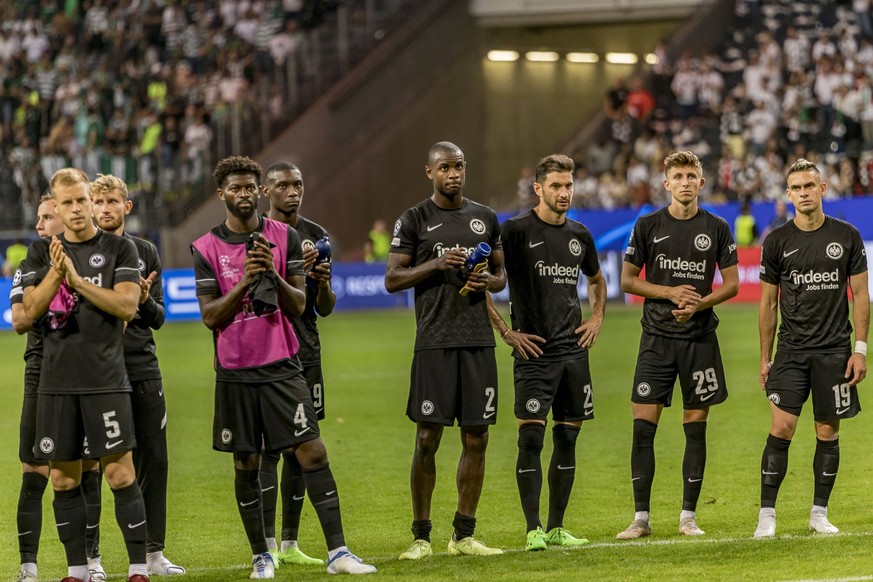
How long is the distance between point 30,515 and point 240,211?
2136mm

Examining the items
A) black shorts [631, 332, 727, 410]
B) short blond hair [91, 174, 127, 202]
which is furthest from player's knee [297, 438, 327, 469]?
black shorts [631, 332, 727, 410]

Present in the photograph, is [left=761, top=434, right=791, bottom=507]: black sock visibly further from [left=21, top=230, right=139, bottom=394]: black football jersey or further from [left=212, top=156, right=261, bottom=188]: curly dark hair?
[left=21, top=230, right=139, bottom=394]: black football jersey

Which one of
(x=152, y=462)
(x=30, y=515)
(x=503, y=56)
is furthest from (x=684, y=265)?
(x=503, y=56)

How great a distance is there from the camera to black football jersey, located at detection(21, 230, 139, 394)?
284 inches

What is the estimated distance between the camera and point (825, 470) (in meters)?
8.52

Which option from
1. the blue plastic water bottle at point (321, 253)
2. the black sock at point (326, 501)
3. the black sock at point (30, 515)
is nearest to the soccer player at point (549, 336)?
the blue plastic water bottle at point (321, 253)

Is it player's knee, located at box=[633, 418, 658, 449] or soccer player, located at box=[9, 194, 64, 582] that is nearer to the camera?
soccer player, located at box=[9, 194, 64, 582]

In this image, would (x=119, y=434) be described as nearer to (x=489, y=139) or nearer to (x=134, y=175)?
(x=134, y=175)

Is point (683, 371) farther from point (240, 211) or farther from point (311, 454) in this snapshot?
point (240, 211)

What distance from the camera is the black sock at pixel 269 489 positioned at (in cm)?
852

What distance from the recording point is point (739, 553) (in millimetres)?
7867

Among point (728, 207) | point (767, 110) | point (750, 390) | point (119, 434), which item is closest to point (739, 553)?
point (119, 434)

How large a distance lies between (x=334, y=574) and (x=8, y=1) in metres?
34.1

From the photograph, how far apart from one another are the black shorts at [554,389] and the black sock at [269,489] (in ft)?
5.18
